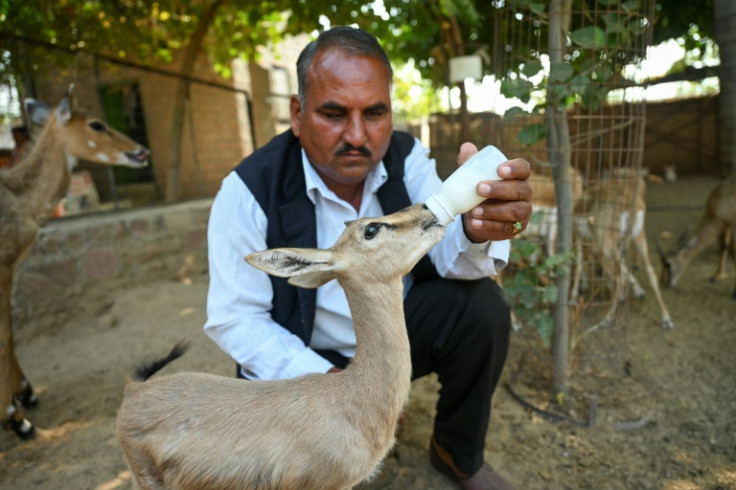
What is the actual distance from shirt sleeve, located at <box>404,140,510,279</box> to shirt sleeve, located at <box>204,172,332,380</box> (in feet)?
2.37

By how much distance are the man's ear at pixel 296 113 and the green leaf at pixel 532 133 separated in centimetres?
130

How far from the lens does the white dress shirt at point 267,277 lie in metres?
2.14

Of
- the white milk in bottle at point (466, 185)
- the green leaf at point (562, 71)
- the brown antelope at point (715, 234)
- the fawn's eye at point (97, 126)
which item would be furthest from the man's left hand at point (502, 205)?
the brown antelope at point (715, 234)

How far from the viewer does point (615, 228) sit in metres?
3.31

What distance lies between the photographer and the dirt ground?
8.37ft

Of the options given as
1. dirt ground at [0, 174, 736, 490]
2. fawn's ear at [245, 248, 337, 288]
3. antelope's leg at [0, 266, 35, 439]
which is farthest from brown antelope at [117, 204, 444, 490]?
antelope's leg at [0, 266, 35, 439]

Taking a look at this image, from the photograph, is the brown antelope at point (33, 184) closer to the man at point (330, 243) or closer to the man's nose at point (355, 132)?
the man at point (330, 243)

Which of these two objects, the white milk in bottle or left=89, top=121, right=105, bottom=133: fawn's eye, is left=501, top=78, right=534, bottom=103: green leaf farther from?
left=89, top=121, right=105, bottom=133: fawn's eye

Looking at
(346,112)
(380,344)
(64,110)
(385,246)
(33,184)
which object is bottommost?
(380,344)

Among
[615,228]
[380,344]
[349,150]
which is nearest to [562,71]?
[615,228]

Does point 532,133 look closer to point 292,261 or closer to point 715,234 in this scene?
point 292,261

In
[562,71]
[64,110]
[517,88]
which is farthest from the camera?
[64,110]

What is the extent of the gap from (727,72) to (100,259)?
6570mm

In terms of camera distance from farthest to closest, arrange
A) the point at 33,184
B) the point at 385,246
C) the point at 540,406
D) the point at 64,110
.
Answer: the point at 64,110 < the point at 33,184 < the point at 540,406 < the point at 385,246
